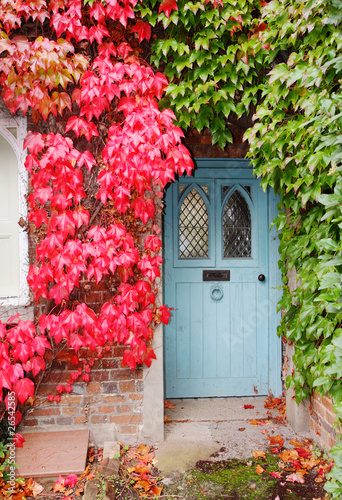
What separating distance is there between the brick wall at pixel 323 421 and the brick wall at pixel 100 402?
139 cm

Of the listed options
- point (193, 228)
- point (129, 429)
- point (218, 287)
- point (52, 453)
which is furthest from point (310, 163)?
point (52, 453)

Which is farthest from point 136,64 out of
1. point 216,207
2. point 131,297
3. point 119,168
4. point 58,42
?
point 131,297

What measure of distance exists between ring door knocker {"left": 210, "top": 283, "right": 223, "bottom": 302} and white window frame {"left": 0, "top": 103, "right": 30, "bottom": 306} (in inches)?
66.9

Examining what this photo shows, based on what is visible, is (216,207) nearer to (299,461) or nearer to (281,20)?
(281,20)

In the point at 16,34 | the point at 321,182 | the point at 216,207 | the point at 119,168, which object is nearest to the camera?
the point at 321,182

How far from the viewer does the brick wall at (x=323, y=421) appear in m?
2.74

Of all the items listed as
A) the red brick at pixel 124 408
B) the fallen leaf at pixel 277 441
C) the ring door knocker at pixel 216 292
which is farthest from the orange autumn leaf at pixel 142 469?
the ring door knocker at pixel 216 292

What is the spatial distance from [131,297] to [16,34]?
7.20ft

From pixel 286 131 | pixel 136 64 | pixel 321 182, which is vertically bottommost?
pixel 321 182

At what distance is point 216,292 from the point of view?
3.77 metres

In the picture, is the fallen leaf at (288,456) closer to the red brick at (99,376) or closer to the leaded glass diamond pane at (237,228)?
the red brick at (99,376)

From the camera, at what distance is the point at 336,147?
6.75 feet

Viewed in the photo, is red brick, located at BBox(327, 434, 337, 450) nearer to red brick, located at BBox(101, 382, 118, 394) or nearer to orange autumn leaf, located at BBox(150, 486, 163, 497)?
orange autumn leaf, located at BBox(150, 486, 163, 497)

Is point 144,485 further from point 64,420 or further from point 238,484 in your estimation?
point 64,420
